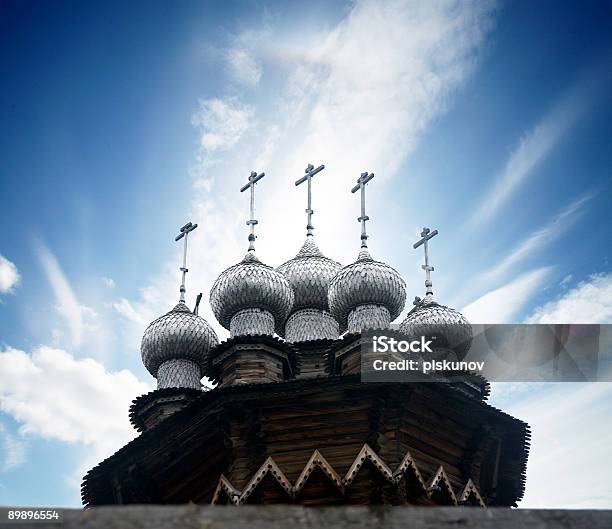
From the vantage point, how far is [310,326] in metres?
15.0

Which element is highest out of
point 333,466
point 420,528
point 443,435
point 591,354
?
point 591,354

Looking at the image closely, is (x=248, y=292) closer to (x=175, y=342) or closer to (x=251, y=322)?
(x=251, y=322)

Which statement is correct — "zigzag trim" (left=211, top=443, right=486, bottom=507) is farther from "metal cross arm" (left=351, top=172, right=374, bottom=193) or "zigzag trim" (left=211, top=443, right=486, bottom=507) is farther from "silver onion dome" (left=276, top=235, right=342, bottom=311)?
"metal cross arm" (left=351, top=172, right=374, bottom=193)

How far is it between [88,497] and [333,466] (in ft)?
13.8

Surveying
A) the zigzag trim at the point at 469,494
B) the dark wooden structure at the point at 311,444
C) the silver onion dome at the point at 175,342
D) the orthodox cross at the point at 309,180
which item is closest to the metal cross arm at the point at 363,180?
the orthodox cross at the point at 309,180

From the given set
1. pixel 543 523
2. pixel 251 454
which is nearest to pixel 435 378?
pixel 251 454

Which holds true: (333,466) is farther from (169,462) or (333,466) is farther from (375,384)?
(169,462)

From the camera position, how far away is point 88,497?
12.2 metres

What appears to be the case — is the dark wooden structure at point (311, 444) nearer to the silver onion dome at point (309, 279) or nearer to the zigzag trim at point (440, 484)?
the zigzag trim at point (440, 484)

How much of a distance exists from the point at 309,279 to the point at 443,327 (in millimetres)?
2825

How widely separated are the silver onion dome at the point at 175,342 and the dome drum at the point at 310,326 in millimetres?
1418

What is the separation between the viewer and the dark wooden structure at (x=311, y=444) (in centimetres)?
993

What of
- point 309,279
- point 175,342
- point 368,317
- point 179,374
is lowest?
point 179,374
